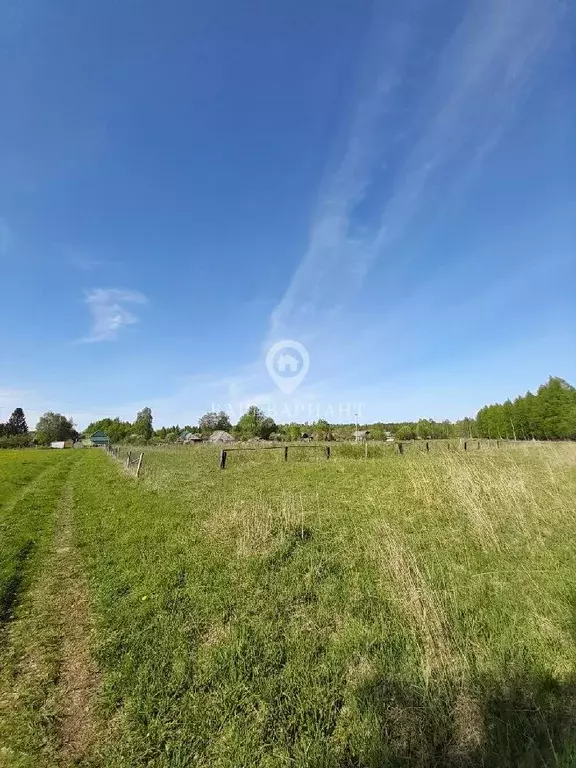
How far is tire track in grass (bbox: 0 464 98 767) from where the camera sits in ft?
13.0

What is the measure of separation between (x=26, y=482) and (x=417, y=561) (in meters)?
26.3

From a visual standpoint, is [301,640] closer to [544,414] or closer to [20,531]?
[20,531]

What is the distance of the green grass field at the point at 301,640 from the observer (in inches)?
151

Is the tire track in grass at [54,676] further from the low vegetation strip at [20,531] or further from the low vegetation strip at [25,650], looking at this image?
the low vegetation strip at [20,531]

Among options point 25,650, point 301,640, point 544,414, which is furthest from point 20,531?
point 544,414

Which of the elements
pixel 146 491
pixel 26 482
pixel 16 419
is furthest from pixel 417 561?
pixel 16 419

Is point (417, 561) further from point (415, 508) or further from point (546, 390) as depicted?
point (546, 390)

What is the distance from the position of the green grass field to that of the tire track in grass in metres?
0.02

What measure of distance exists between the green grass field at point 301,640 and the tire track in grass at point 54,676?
23 millimetres

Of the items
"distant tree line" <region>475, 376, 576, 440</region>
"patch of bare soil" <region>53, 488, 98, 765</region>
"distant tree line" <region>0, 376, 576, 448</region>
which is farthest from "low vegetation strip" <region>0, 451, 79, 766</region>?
"distant tree line" <region>475, 376, 576, 440</region>

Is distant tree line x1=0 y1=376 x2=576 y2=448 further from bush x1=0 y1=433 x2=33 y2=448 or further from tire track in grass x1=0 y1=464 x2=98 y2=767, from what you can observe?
tire track in grass x1=0 y1=464 x2=98 y2=767

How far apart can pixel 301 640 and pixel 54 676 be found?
3.20m

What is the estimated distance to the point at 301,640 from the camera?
17.5ft

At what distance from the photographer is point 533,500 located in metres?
10.8
